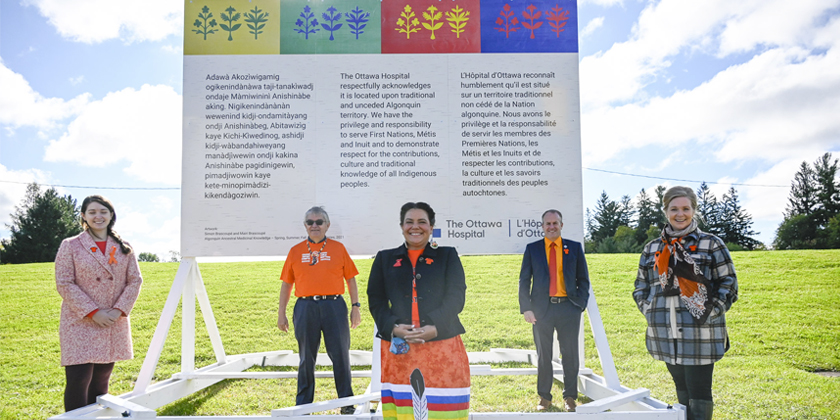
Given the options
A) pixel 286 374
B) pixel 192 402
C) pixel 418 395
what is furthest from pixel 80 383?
pixel 418 395

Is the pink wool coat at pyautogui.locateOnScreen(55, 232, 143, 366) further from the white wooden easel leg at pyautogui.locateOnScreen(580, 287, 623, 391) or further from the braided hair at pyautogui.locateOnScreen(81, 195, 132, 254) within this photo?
the white wooden easel leg at pyautogui.locateOnScreen(580, 287, 623, 391)

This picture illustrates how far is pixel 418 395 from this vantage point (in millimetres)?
2389

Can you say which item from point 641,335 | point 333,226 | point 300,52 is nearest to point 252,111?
point 300,52

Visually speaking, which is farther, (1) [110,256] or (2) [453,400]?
(1) [110,256]

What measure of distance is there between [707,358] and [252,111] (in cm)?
412

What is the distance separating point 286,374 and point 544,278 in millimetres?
2817

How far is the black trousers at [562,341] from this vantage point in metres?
4.09

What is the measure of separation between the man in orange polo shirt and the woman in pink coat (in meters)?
1.12

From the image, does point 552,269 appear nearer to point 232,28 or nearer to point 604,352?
point 604,352

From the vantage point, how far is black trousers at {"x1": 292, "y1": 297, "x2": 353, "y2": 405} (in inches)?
150

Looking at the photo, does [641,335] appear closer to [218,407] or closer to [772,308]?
[772,308]

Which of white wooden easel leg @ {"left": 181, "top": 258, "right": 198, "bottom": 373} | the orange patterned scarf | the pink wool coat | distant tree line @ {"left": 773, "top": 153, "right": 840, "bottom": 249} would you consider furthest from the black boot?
distant tree line @ {"left": 773, "top": 153, "right": 840, "bottom": 249}

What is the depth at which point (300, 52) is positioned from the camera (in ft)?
14.9

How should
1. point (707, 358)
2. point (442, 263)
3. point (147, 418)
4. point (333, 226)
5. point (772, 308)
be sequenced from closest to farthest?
point (442, 263) → point (707, 358) → point (147, 418) → point (333, 226) → point (772, 308)
